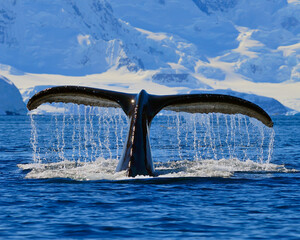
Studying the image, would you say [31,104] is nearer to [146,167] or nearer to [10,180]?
[10,180]

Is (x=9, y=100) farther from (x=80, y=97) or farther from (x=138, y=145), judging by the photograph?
(x=138, y=145)

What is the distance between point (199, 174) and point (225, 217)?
4676 millimetres

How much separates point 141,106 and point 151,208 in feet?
10.3

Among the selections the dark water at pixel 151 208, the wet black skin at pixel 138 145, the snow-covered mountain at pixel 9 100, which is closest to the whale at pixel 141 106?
the wet black skin at pixel 138 145

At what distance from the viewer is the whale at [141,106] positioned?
1152cm

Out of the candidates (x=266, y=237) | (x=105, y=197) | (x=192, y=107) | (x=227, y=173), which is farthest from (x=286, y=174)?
(x=266, y=237)

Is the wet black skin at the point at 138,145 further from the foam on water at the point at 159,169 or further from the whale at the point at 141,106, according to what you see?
the foam on water at the point at 159,169

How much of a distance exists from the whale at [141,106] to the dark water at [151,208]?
0.47 meters

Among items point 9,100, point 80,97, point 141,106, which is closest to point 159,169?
point 141,106

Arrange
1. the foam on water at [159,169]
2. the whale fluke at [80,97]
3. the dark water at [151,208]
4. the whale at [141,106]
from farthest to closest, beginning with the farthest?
1. the foam on water at [159,169]
2. the whale fluke at [80,97]
3. the whale at [141,106]
4. the dark water at [151,208]

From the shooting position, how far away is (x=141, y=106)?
12.1 metres

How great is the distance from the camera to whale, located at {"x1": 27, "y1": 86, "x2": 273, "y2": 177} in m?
11.5

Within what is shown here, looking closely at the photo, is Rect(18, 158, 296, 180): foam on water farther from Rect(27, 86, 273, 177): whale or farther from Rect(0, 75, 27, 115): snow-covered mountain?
Rect(0, 75, 27, 115): snow-covered mountain

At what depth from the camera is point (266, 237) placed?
25.3ft
